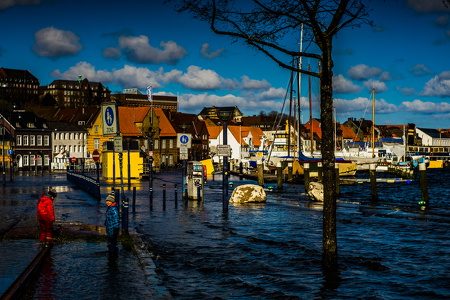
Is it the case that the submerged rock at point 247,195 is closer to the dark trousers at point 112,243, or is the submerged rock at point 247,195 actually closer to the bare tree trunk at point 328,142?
the dark trousers at point 112,243

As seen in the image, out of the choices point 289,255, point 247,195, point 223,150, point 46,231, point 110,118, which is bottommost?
point 289,255

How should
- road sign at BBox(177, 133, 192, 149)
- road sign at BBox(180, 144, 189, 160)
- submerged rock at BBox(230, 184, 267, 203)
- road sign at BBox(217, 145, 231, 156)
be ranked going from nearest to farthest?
road sign at BBox(217, 145, 231, 156) < road sign at BBox(177, 133, 192, 149) < road sign at BBox(180, 144, 189, 160) < submerged rock at BBox(230, 184, 267, 203)

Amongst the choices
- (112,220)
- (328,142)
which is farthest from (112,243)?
(328,142)

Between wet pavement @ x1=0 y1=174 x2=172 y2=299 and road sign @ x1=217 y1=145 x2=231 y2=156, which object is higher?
road sign @ x1=217 y1=145 x2=231 y2=156

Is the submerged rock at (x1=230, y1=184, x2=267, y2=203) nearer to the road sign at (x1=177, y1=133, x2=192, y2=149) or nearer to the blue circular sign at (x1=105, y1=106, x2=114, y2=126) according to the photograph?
the road sign at (x1=177, y1=133, x2=192, y2=149)

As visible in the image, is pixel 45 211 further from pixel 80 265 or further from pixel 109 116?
pixel 109 116

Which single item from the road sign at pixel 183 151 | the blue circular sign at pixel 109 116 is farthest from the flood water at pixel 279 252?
the blue circular sign at pixel 109 116

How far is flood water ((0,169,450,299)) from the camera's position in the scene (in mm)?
12094

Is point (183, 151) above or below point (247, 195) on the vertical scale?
above

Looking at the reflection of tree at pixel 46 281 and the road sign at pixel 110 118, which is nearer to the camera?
the reflection of tree at pixel 46 281

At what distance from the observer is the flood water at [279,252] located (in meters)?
12.1

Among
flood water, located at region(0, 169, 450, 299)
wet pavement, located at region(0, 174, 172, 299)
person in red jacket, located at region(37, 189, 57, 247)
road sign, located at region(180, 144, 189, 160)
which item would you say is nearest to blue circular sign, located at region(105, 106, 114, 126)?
wet pavement, located at region(0, 174, 172, 299)

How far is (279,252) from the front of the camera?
16469 millimetres

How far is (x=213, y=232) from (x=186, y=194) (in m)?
10.5
